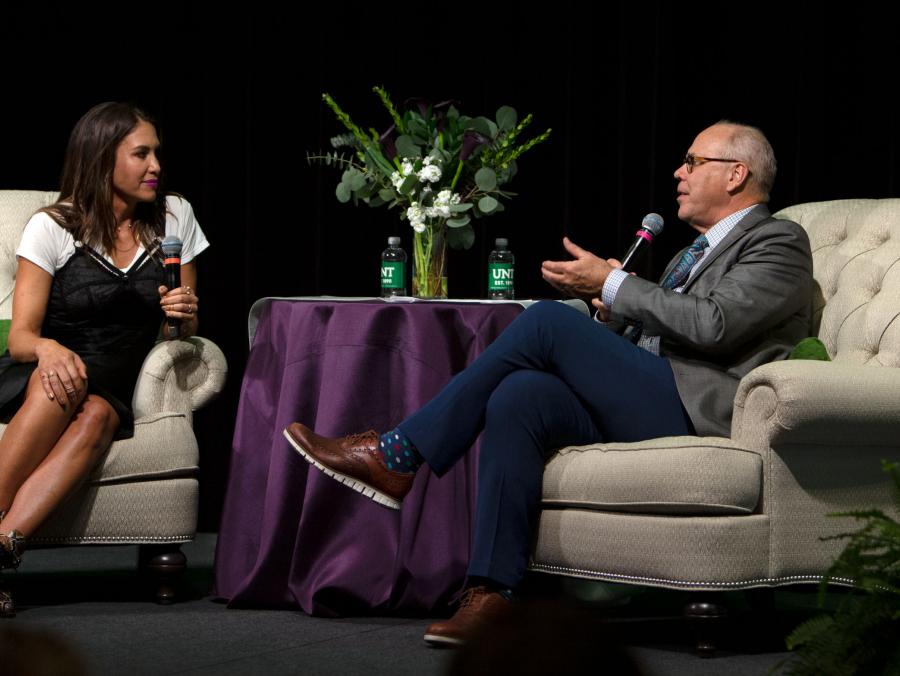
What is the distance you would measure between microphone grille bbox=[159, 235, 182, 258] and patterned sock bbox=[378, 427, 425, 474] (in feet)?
2.59

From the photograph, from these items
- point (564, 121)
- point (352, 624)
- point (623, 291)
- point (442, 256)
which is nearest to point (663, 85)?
point (564, 121)

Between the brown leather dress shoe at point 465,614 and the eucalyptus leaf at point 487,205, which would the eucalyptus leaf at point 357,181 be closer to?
the eucalyptus leaf at point 487,205

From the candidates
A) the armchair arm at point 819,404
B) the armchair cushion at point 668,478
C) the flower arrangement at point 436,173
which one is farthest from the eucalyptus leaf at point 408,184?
the armchair arm at point 819,404

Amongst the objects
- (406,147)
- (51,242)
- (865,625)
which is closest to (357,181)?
(406,147)

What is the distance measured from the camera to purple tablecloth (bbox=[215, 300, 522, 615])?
271 cm

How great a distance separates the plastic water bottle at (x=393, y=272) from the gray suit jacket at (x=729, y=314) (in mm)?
694

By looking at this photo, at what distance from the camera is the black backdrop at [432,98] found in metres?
3.44

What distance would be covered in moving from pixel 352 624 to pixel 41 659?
2074 mm

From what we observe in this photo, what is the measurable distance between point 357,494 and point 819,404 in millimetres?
1044

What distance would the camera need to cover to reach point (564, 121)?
3.70 m

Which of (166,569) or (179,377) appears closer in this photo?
(166,569)

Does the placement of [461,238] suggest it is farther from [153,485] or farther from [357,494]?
[153,485]

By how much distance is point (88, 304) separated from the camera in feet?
9.62

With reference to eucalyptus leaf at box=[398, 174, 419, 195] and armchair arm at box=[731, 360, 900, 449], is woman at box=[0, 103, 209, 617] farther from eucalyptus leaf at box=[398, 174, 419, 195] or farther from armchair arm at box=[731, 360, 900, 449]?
armchair arm at box=[731, 360, 900, 449]
